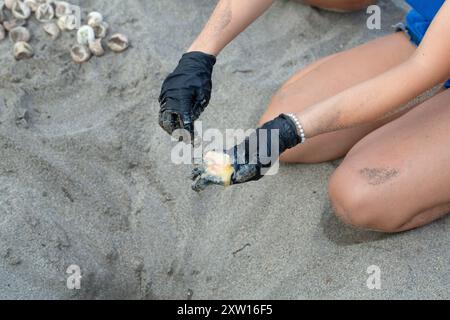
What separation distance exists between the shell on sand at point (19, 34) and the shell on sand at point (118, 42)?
0.29 metres

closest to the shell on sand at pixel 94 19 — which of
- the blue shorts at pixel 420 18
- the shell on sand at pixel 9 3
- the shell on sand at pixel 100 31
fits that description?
the shell on sand at pixel 100 31

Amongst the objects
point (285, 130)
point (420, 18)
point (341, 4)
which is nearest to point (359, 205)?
point (285, 130)

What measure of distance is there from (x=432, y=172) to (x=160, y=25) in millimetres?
1200

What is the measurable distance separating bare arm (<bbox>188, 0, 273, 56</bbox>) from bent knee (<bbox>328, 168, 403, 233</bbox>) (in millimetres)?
467

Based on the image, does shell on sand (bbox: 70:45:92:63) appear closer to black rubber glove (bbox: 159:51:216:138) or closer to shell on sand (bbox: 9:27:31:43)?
shell on sand (bbox: 9:27:31:43)

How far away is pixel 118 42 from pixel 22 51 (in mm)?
327

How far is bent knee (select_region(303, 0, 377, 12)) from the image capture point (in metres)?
2.35

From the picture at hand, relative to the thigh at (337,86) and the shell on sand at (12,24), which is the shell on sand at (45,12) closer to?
the shell on sand at (12,24)

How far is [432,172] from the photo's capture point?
5.13 feet

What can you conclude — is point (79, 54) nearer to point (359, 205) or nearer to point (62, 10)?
point (62, 10)

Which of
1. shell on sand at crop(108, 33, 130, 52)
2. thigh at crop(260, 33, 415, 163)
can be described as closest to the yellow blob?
thigh at crop(260, 33, 415, 163)
